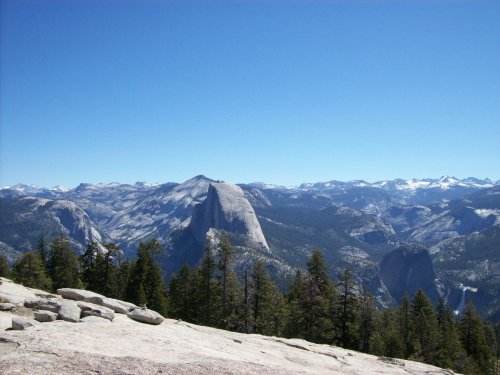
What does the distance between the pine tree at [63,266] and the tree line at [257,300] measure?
148 mm

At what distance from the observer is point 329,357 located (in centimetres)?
2564

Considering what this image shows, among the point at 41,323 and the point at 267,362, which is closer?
the point at 41,323

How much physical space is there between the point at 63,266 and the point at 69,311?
4965 cm

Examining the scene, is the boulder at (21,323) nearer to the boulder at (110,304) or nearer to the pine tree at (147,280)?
the boulder at (110,304)

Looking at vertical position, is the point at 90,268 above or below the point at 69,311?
below

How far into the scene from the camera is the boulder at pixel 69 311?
754 inches

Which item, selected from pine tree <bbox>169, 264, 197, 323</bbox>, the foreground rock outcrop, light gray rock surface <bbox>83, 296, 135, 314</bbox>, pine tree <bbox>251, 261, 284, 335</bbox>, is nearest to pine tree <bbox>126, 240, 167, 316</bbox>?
pine tree <bbox>169, 264, 197, 323</bbox>

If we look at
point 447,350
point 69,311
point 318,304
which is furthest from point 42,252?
point 447,350

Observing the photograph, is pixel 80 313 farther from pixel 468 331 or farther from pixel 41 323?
pixel 468 331

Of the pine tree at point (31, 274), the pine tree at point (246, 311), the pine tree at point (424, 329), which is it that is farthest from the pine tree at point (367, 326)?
the pine tree at point (31, 274)

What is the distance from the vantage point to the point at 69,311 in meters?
19.7

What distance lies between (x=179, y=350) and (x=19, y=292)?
12751 mm

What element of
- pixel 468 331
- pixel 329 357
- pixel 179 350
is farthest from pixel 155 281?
pixel 468 331

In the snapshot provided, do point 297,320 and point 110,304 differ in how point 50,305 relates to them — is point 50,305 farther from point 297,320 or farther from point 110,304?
point 297,320
